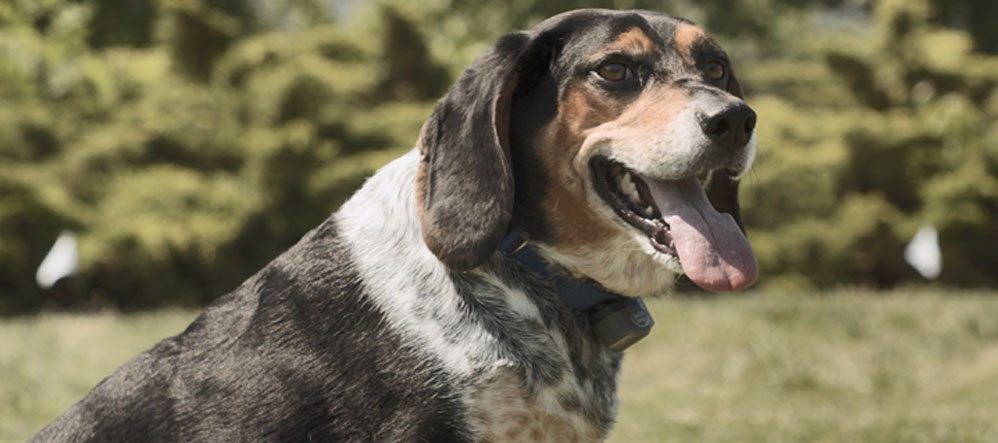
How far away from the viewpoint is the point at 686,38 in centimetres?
305

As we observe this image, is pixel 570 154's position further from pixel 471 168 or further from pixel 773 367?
pixel 773 367

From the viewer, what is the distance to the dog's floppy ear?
2760 mm

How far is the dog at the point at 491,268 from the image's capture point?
270 cm

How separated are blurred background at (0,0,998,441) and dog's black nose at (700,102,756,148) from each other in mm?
5113

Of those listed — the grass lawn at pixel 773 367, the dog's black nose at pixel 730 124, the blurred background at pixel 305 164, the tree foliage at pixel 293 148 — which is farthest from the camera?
the tree foliage at pixel 293 148

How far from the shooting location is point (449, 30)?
702 inches

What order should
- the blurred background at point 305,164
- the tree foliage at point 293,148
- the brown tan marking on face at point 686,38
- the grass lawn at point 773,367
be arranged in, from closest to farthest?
1. the brown tan marking on face at point 686,38
2. the grass lawn at point 773,367
3. the blurred background at point 305,164
4. the tree foliage at point 293,148

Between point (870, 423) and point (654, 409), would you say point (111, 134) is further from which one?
point (870, 423)

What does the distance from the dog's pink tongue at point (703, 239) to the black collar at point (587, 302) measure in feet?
0.67

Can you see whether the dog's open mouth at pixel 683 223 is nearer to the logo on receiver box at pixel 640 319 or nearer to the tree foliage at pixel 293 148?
the logo on receiver box at pixel 640 319

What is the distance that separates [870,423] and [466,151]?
11.3 feet

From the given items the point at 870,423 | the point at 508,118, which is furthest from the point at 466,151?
the point at 870,423

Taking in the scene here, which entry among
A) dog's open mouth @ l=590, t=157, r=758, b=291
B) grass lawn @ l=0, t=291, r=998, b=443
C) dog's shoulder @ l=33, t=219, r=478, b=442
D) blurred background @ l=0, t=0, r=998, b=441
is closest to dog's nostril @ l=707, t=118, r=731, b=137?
dog's open mouth @ l=590, t=157, r=758, b=291

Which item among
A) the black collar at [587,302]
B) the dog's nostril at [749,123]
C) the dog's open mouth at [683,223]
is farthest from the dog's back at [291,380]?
the dog's nostril at [749,123]
